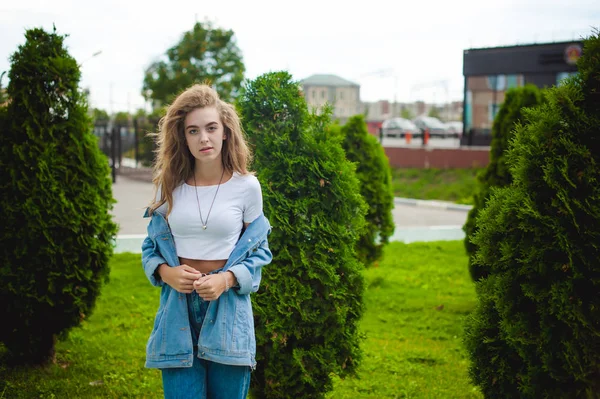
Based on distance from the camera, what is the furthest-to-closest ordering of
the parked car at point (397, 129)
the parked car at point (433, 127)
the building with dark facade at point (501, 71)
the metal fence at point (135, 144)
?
the parked car at point (397, 129) → the parked car at point (433, 127) → the building with dark facade at point (501, 71) → the metal fence at point (135, 144)

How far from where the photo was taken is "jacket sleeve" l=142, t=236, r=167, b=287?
119 inches

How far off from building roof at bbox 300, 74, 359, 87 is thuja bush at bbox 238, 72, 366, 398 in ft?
346

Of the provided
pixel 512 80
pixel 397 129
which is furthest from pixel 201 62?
pixel 397 129

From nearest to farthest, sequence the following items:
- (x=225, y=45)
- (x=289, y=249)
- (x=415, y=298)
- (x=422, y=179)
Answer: (x=289, y=249), (x=415, y=298), (x=422, y=179), (x=225, y=45)

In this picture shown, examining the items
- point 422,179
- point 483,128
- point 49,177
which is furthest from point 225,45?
point 49,177

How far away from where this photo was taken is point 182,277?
2.86m

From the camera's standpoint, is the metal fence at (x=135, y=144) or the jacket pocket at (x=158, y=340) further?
the metal fence at (x=135, y=144)

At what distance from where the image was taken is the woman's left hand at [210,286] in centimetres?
280

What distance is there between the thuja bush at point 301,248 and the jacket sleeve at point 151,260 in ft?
2.97

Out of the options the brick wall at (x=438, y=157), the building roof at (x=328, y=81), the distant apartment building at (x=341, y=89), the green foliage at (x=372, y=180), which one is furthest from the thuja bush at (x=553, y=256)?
the building roof at (x=328, y=81)

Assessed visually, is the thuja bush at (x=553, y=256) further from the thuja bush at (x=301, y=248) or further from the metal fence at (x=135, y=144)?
the metal fence at (x=135, y=144)

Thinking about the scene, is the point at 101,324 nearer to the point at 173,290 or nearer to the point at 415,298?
the point at 415,298

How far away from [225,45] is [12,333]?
2464 centimetres

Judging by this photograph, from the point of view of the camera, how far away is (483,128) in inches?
1259
